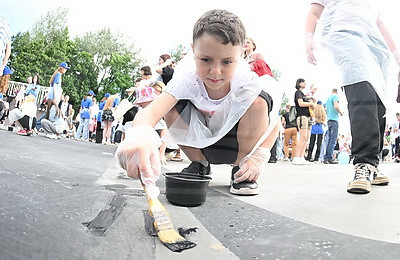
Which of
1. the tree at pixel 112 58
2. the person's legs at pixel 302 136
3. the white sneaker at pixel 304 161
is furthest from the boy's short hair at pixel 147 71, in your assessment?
the white sneaker at pixel 304 161

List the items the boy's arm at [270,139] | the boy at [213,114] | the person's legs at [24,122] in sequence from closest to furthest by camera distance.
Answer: the boy at [213,114]
the boy's arm at [270,139]
the person's legs at [24,122]

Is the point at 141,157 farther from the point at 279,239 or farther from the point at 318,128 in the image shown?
the point at 318,128

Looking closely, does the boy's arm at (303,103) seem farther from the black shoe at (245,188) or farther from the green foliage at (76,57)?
the green foliage at (76,57)

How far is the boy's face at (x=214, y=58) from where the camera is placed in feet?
2.28

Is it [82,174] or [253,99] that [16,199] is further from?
[253,99]

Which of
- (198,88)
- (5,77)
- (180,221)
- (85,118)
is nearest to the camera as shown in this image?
(180,221)

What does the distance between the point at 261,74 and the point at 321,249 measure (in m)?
0.63

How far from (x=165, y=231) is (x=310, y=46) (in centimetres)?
73

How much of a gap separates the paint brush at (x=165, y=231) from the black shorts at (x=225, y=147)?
40 cm

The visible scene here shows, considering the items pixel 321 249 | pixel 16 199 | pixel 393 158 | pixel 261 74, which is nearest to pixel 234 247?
pixel 321 249

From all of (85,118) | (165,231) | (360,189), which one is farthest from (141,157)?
(85,118)

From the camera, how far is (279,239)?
60 centimetres

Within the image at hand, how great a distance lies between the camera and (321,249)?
0.55 metres

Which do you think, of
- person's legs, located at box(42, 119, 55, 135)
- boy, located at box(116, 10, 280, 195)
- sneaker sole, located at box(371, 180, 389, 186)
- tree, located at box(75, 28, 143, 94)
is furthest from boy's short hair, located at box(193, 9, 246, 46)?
person's legs, located at box(42, 119, 55, 135)
